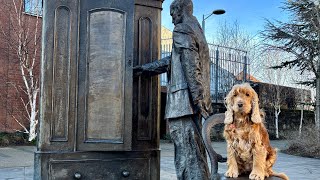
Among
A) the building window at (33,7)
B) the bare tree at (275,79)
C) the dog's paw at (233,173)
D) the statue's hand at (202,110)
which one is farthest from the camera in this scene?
the bare tree at (275,79)

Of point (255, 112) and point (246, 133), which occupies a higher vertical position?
point (255, 112)

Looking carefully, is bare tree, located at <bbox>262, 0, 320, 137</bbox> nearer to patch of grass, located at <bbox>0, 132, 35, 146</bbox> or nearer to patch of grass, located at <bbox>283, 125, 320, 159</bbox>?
patch of grass, located at <bbox>283, 125, 320, 159</bbox>

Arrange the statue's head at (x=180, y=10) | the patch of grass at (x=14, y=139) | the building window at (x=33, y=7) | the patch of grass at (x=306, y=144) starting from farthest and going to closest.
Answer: the building window at (x=33, y=7) → the patch of grass at (x=14, y=139) → the patch of grass at (x=306, y=144) → the statue's head at (x=180, y=10)

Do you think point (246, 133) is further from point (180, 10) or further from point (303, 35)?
point (303, 35)

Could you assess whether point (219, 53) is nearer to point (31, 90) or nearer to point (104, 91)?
point (31, 90)

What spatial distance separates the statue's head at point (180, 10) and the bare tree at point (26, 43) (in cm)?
1168

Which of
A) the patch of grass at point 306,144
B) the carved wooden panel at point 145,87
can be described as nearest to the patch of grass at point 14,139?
the patch of grass at point 306,144

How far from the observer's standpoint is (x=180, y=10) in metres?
4.84

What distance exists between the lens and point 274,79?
1077 inches

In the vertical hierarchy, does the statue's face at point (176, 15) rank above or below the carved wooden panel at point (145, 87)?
above

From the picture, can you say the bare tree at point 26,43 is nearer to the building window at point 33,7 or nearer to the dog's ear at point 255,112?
the building window at point 33,7

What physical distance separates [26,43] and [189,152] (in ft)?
43.0

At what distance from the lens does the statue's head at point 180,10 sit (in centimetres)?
484

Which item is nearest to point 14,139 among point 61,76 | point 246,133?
point 61,76
